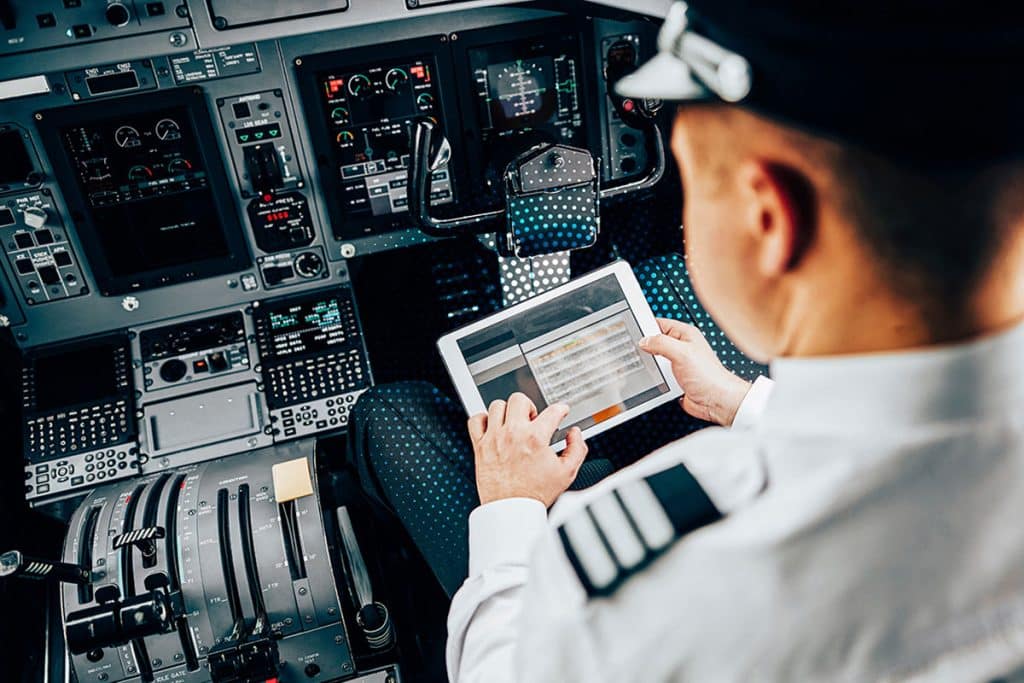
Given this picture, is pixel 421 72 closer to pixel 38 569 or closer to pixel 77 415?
pixel 77 415

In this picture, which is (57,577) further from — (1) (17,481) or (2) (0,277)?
(2) (0,277)

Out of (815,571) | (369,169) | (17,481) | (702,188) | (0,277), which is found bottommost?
(17,481)

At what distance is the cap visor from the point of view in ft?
2.15

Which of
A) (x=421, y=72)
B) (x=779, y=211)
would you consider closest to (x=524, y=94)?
(x=421, y=72)

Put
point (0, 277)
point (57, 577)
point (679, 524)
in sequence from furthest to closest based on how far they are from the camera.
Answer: point (0, 277) < point (57, 577) < point (679, 524)

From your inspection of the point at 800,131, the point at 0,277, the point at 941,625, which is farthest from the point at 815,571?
the point at 0,277

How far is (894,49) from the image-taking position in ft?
1.68

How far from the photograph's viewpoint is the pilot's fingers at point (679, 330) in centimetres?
171

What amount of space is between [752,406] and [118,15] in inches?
66.3

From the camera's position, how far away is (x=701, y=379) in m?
1.63

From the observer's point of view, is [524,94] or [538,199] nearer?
[538,199]

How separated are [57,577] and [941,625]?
1651mm

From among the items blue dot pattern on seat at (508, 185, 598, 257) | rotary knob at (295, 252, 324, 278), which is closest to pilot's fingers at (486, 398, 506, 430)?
blue dot pattern on seat at (508, 185, 598, 257)

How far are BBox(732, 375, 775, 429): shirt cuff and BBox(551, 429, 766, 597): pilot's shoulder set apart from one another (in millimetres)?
815
